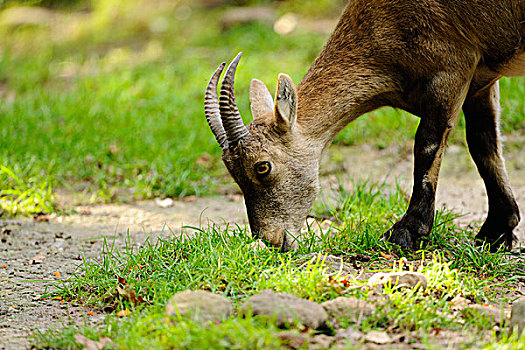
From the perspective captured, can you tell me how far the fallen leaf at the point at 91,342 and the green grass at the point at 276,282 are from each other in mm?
43

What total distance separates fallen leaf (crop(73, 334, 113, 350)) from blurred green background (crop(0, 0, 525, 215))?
3587 mm

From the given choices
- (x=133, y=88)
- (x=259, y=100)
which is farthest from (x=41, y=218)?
(x=133, y=88)

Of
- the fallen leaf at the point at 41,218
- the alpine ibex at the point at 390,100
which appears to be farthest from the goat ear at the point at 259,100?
the fallen leaf at the point at 41,218

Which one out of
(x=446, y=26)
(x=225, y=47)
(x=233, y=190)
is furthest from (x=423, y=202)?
(x=225, y=47)

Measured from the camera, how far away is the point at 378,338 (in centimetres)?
339

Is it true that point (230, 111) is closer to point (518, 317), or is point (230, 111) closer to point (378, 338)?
point (378, 338)

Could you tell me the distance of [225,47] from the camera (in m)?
12.9

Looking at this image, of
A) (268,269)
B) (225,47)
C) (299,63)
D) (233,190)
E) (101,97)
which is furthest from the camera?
(225,47)

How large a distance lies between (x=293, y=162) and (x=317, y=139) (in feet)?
1.00

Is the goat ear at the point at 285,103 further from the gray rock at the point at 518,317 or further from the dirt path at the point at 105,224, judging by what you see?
the gray rock at the point at 518,317

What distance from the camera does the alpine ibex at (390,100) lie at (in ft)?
15.6

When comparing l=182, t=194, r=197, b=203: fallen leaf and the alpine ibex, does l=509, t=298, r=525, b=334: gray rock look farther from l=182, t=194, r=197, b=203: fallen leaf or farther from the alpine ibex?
l=182, t=194, r=197, b=203: fallen leaf

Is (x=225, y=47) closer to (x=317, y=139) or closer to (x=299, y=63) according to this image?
(x=299, y=63)

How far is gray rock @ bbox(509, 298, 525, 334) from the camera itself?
3.36 meters
